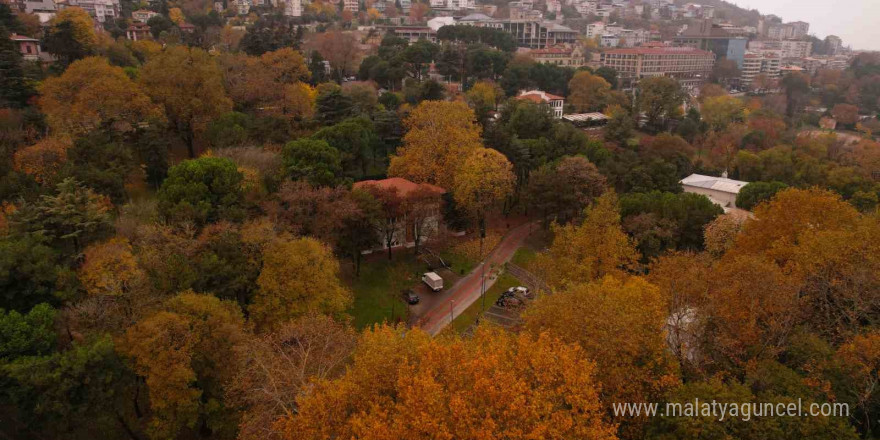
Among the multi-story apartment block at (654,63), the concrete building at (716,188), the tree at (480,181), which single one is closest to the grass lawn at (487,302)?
the tree at (480,181)

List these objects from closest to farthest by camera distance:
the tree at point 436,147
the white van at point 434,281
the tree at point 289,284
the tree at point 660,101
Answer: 1. the tree at point 289,284
2. the white van at point 434,281
3. the tree at point 436,147
4. the tree at point 660,101

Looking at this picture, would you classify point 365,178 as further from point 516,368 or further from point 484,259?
point 516,368

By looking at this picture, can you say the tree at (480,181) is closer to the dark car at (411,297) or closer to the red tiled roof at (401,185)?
the red tiled roof at (401,185)

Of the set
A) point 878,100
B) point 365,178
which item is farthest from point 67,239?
point 878,100

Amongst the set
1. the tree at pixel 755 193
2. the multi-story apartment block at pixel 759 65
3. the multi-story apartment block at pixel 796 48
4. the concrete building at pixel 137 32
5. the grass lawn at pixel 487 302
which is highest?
the multi-story apartment block at pixel 796 48

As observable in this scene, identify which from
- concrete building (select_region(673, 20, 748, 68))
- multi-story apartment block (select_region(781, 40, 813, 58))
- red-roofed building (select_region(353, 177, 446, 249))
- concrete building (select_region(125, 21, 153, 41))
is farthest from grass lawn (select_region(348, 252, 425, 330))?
multi-story apartment block (select_region(781, 40, 813, 58))

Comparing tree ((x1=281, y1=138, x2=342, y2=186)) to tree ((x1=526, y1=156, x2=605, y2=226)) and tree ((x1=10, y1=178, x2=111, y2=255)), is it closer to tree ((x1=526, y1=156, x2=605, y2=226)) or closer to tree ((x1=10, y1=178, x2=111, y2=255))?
tree ((x1=10, y1=178, x2=111, y2=255))
